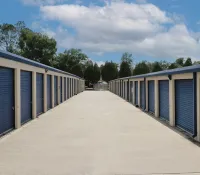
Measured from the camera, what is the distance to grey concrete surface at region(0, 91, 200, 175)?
6.43 metres

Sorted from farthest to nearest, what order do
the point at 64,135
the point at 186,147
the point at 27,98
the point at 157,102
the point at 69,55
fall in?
the point at 69,55, the point at 157,102, the point at 27,98, the point at 64,135, the point at 186,147

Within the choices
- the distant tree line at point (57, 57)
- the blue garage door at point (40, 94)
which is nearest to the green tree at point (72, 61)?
the distant tree line at point (57, 57)

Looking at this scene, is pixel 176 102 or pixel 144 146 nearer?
pixel 144 146

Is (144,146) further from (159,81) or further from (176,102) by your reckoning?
(159,81)

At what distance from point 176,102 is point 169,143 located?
13.1 feet

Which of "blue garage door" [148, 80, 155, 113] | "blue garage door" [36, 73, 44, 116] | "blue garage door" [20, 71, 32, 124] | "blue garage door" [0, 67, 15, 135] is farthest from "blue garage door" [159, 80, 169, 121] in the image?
"blue garage door" [0, 67, 15, 135]

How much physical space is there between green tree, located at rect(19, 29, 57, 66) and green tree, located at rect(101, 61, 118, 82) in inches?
609

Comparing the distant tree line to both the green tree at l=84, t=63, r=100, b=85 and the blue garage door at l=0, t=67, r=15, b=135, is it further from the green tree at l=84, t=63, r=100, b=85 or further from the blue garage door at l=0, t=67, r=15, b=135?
the blue garage door at l=0, t=67, r=15, b=135

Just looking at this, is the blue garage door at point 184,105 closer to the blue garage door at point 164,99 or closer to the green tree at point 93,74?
the blue garage door at point 164,99

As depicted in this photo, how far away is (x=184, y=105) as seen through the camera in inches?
452

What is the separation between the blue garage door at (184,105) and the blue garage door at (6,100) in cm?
661

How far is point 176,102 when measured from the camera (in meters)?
12.7

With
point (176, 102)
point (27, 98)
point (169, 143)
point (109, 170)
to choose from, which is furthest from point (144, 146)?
point (27, 98)

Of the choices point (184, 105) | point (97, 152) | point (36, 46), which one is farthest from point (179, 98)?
point (36, 46)
